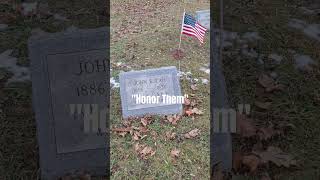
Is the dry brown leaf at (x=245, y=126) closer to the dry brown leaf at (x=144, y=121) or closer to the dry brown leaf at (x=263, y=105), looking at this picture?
the dry brown leaf at (x=263, y=105)

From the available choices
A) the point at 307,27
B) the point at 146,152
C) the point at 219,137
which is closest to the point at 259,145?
the point at 219,137

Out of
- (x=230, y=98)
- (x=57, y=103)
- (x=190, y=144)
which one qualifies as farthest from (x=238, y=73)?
(x=57, y=103)

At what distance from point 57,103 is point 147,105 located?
39.1 inches

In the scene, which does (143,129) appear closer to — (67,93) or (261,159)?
(67,93)

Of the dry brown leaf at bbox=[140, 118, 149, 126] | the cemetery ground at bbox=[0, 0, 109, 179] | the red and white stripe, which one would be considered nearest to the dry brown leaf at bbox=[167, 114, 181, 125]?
the dry brown leaf at bbox=[140, 118, 149, 126]

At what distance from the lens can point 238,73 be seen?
651 cm

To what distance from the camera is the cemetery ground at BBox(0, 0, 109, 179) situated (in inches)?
201

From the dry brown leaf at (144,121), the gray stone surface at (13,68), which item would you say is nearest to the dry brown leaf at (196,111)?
the dry brown leaf at (144,121)

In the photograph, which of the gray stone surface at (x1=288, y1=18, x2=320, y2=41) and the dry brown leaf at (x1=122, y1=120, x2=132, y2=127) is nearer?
the dry brown leaf at (x1=122, y1=120, x2=132, y2=127)

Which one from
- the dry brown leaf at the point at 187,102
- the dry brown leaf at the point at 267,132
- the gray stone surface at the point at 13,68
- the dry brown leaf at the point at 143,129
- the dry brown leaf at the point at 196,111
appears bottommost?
the dry brown leaf at the point at 267,132

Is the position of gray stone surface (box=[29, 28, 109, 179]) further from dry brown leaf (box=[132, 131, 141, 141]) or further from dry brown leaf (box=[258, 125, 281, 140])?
dry brown leaf (box=[258, 125, 281, 140])

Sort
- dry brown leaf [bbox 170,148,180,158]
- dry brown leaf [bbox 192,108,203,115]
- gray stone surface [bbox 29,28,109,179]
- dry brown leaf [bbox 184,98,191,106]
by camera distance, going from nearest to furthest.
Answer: gray stone surface [bbox 29,28,109,179]
dry brown leaf [bbox 170,148,180,158]
dry brown leaf [bbox 192,108,203,115]
dry brown leaf [bbox 184,98,191,106]

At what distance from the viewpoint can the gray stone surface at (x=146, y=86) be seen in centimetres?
513

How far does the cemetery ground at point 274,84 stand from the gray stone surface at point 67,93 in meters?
1.57
